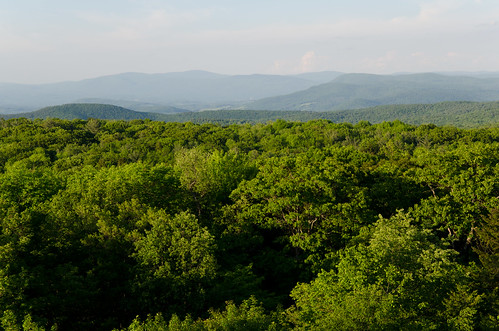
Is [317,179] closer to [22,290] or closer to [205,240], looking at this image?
[205,240]

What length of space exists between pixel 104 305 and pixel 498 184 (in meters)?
30.7

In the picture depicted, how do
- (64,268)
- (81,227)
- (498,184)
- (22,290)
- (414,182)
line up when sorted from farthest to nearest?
(414,182) → (498,184) → (81,227) → (64,268) → (22,290)

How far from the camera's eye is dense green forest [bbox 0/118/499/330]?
1777cm

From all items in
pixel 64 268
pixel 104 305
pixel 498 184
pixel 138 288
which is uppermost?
pixel 498 184

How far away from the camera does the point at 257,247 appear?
1225 inches

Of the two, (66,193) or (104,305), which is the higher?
(66,193)

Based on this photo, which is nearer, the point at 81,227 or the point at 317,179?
the point at 81,227

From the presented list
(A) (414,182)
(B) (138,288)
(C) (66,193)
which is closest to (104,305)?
(B) (138,288)

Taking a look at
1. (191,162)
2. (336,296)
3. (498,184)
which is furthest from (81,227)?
(498,184)

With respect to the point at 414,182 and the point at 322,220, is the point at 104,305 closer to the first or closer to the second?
the point at 322,220

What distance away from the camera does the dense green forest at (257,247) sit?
1777 cm

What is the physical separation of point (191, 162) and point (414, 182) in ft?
71.2

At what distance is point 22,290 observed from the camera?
17.0m

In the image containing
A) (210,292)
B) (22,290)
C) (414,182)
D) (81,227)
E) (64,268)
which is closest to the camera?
(22,290)
